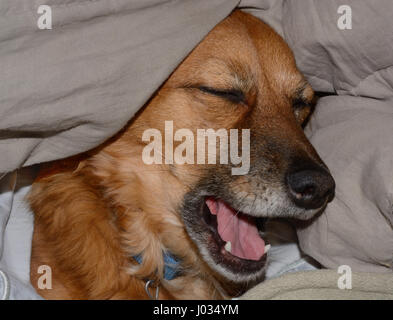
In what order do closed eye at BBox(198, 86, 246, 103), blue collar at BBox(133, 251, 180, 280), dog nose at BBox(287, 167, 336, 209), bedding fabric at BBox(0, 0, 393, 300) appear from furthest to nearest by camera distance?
blue collar at BBox(133, 251, 180, 280), closed eye at BBox(198, 86, 246, 103), dog nose at BBox(287, 167, 336, 209), bedding fabric at BBox(0, 0, 393, 300)

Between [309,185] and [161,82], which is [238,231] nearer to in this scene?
[309,185]

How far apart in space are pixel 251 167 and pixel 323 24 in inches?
24.6

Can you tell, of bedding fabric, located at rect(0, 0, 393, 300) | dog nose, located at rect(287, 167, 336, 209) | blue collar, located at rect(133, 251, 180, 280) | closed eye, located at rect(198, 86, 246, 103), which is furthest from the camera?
blue collar, located at rect(133, 251, 180, 280)

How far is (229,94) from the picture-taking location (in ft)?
6.25

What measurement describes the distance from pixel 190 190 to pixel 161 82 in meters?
0.44

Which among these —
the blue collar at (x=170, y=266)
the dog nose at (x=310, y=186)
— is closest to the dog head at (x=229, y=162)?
the dog nose at (x=310, y=186)

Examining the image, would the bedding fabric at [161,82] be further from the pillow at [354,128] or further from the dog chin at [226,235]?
the dog chin at [226,235]

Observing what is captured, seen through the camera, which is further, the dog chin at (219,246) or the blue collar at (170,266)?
the blue collar at (170,266)

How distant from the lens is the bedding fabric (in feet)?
5.23

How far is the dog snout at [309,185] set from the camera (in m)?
1.73

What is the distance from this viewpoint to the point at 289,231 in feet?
7.71

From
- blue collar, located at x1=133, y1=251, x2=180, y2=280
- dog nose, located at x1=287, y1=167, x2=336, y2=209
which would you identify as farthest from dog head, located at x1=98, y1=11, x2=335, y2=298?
blue collar, located at x1=133, y1=251, x2=180, y2=280

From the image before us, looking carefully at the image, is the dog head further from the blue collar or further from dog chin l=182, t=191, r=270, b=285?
the blue collar

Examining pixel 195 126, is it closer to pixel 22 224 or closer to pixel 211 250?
pixel 211 250
